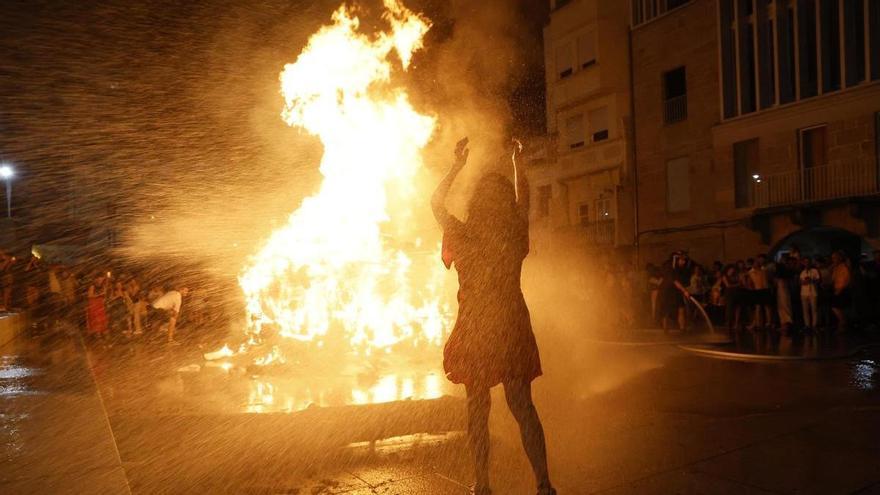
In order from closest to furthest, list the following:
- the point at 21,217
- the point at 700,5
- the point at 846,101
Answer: the point at 846,101 < the point at 700,5 < the point at 21,217

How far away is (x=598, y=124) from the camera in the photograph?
28.4 m

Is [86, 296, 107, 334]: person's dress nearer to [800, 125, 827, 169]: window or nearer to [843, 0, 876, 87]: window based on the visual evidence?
[800, 125, 827, 169]: window

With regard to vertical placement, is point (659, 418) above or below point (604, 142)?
below

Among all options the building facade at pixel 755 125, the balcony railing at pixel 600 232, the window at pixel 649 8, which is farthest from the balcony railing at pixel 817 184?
the window at pixel 649 8

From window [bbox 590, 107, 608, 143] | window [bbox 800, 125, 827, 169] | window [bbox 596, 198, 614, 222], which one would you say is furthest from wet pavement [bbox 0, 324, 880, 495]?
window [bbox 590, 107, 608, 143]

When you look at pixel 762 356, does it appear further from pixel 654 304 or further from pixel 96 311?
pixel 96 311

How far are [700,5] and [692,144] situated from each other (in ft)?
15.8

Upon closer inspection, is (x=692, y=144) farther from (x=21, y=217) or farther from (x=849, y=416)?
(x=21, y=217)

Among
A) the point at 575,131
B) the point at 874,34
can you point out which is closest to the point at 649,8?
the point at 575,131

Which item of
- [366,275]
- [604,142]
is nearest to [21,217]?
[604,142]

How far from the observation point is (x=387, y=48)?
10.9 m

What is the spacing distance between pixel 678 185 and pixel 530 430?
22.3 meters

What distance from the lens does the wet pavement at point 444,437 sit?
4008 mm

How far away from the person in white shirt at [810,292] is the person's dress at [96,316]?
15.0m
